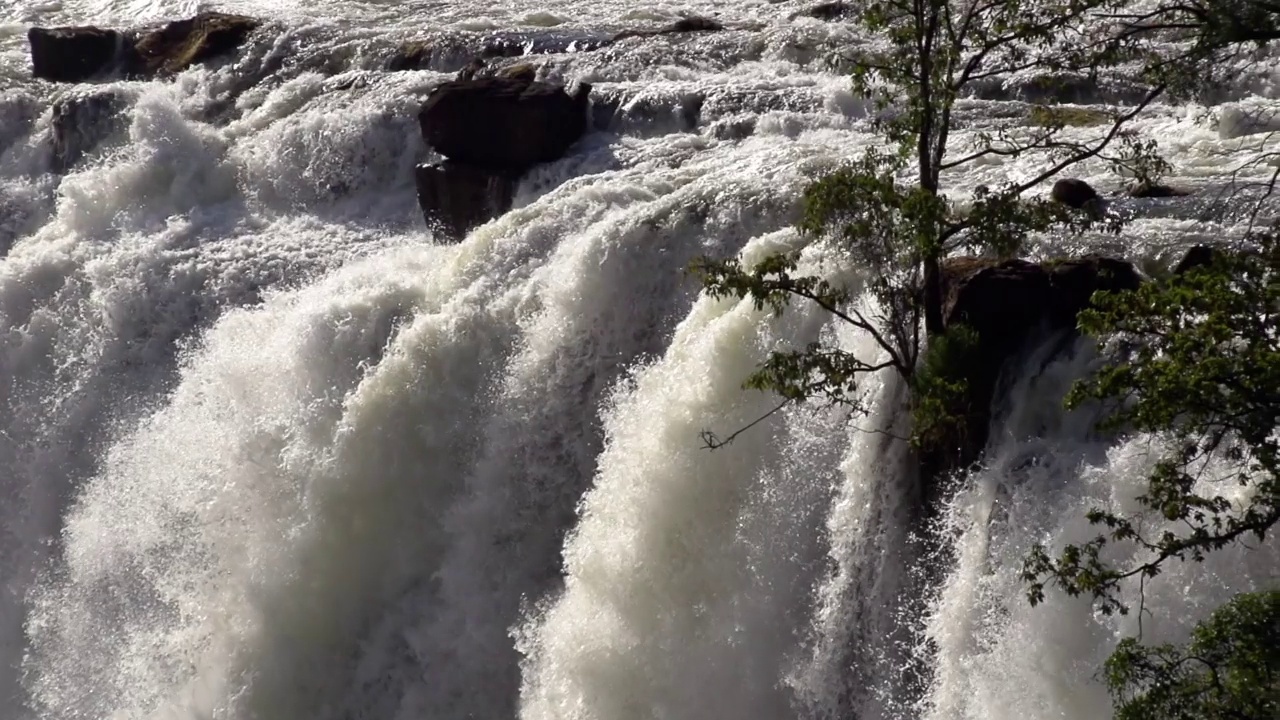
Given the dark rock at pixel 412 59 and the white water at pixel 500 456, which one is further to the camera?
the dark rock at pixel 412 59

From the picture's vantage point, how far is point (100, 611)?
14.6 m

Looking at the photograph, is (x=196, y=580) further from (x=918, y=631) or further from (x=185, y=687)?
(x=918, y=631)

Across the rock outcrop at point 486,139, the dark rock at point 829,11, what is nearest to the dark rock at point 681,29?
the dark rock at point 829,11

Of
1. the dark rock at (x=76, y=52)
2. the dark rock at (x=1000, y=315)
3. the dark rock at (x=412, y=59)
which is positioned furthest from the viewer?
the dark rock at (x=76, y=52)

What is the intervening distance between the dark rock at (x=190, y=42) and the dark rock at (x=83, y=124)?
199cm

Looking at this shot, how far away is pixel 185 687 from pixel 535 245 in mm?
5280

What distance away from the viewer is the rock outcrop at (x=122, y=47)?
22766mm

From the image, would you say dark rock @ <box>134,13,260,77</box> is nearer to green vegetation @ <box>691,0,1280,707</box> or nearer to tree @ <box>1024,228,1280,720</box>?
green vegetation @ <box>691,0,1280,707</box>

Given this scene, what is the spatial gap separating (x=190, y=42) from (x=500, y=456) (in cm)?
1342

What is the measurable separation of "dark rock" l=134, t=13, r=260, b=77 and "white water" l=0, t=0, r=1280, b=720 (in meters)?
3.29

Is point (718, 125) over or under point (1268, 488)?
under

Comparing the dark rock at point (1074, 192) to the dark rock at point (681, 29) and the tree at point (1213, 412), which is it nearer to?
the tree at point (1213, 412)

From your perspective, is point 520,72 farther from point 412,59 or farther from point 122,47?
point 122,47

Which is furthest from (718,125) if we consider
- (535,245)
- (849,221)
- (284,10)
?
(284,10)
